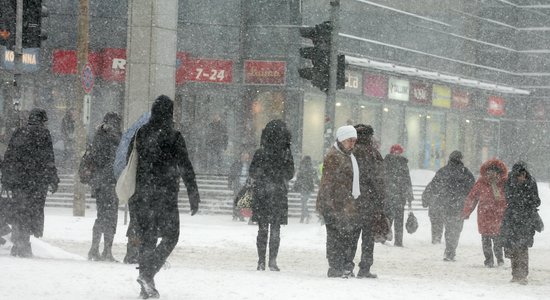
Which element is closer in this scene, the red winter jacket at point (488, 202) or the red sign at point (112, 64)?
the red winter jacket at point (488, 202)

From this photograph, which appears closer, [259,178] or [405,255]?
[259,178]

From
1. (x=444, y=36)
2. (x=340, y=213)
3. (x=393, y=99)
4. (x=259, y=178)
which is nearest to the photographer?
(x=340, y=213)

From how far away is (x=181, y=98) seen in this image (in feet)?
121

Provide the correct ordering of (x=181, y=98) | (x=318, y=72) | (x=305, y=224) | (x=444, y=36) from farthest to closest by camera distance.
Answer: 1. (x=444, y=36)
2. (x=181, y=98)
3. (x=305, y=224)
4. (x=318, y=72)

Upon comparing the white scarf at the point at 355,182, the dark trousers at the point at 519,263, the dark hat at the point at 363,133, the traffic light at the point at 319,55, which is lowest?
the dark trousers at the point at 519,263

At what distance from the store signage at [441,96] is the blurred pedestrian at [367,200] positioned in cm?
3543

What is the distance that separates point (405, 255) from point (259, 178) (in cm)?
577

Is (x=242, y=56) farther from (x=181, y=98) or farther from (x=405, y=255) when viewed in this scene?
(x=405, y=255)

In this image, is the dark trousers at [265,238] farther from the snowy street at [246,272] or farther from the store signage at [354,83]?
the store signage at [354,83]

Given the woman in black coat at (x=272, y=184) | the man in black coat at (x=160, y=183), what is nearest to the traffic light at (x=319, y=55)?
the woman in black coat at (x=272, y=184)

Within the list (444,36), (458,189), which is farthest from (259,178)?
(444,36)

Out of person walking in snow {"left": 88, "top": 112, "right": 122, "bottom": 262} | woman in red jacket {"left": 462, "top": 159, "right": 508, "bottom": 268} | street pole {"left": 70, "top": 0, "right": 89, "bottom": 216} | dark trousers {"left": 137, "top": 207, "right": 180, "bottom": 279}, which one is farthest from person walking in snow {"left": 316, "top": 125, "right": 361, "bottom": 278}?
street pole {"left": 70, "top": 0, "right": 89, "bottom": 216}

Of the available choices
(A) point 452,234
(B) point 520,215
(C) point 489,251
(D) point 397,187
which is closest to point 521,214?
(B) point 520,215

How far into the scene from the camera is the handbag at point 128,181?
948 centimetres
